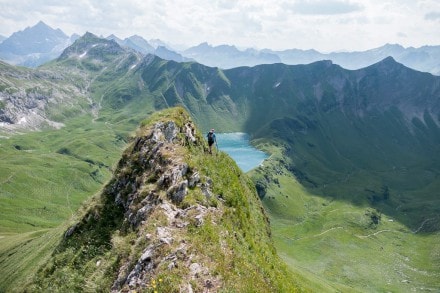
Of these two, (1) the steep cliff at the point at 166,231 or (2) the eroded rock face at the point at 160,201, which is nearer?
(2) the eroded rock face at the point at 160,201

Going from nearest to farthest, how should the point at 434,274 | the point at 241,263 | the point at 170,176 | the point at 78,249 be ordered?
1. the point at 241,263
2. the point at 170,176
3. the point at 78,249
4. the point at 434,274

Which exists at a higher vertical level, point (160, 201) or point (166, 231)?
point (160, 201)

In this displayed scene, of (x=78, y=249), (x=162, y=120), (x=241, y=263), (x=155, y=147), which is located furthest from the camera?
(x=162, y=120)

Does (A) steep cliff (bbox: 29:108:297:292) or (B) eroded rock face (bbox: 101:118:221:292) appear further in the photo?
(A) steep cliff (bbox: 29:108:297:292)

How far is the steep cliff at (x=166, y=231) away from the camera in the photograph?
2514 centimetres

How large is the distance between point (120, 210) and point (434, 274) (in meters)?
208

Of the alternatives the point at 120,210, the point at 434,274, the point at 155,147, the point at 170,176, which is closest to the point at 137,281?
the point at 170,176

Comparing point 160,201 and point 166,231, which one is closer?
point 166,231

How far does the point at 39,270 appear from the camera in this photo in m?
41.3

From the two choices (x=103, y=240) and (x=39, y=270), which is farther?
(x=39, y=270)

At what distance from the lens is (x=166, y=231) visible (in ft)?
92.3

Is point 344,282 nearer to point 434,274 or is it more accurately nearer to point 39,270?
point 434,274

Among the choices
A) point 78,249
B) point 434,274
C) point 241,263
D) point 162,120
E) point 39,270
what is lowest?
point 434,274

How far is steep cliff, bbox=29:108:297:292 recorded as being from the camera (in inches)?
990
